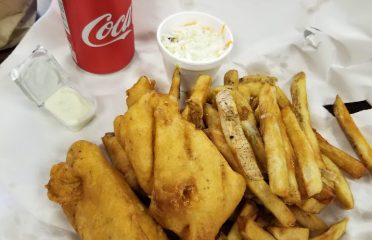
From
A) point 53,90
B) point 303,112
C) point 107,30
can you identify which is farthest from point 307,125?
point 53,90

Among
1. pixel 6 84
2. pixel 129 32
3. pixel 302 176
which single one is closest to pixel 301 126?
pixel 302 176

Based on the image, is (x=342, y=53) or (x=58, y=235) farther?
(x=342, y=53)

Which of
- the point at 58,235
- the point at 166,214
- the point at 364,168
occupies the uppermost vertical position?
the point at 166,214

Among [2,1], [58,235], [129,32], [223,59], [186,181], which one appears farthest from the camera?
[2,1]

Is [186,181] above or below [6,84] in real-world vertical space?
above

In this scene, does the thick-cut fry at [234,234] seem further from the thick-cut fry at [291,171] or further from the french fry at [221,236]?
the thick-cut fry at [291,171]

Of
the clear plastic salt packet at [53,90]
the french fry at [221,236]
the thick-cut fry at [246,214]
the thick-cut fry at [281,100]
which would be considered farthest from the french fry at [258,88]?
the clear plastic salt packet at [53,90]

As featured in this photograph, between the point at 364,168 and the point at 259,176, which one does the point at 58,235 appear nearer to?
the point at 259,176
